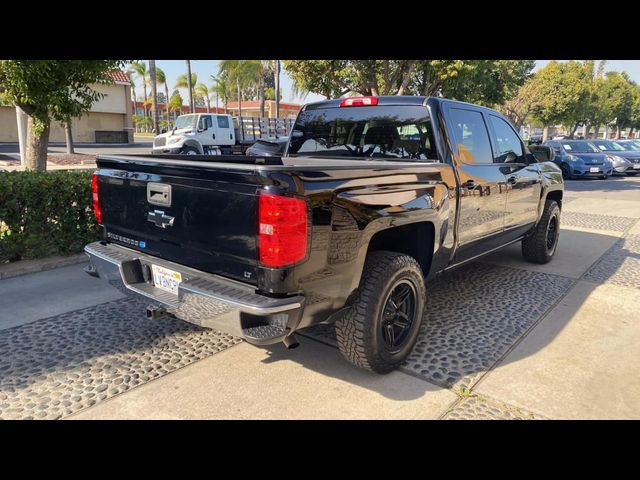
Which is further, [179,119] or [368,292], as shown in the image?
[179,119]

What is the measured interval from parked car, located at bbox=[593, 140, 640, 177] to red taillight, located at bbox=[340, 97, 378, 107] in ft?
61.2

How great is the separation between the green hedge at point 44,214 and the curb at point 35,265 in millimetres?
84

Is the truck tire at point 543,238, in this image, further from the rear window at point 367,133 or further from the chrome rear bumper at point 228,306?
the chrome rear bumper at point 228,306

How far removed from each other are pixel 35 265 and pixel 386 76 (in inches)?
478

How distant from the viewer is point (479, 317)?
4.25 meters

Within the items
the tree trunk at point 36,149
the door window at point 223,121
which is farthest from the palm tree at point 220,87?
the tree trunk at point 36,149

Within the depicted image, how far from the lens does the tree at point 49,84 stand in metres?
5.98

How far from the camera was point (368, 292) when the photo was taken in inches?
117

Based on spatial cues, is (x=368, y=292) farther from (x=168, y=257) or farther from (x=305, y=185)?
(x=168, y=257)

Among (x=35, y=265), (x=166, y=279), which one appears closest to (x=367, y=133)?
(x=166, y=279)

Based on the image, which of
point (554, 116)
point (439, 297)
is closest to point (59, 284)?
point (439, 297)

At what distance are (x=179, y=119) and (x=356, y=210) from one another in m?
19.2

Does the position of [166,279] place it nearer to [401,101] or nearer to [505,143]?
[401,101]
